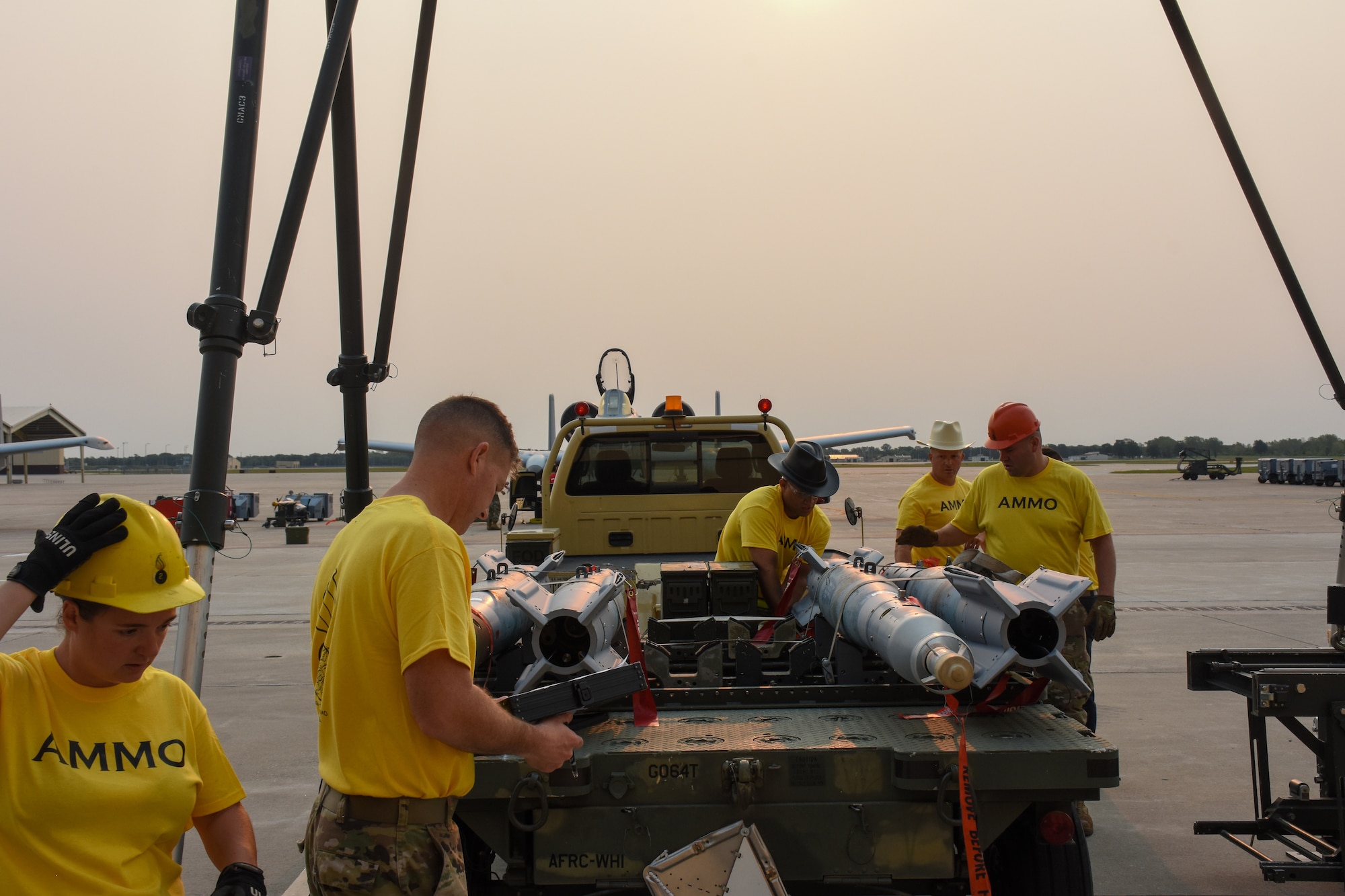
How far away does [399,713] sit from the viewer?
2123mm

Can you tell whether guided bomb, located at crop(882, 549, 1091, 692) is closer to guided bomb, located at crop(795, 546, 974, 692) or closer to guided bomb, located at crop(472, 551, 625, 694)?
guided bomb, located at crop(795, 546, 974, 692)

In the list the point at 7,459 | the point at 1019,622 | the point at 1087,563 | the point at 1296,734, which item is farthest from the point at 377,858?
the point at 7,459

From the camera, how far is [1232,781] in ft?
18.1

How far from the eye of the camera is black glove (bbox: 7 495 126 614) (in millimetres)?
1827

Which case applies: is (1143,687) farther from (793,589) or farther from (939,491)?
(793,589)

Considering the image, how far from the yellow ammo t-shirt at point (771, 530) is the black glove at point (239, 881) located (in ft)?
11.3

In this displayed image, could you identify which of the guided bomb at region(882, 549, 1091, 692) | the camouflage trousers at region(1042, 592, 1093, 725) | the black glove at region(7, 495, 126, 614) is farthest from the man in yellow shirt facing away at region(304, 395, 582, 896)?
the camouflage trousers at region(1042, 592, 1093, 725)

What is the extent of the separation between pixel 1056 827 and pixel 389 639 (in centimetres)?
219

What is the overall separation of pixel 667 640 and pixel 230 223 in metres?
2.71

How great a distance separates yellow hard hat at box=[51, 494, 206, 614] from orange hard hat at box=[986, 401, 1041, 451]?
157 inches

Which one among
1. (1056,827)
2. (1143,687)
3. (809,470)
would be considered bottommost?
(1143,687)

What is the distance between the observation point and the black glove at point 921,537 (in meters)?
5.49

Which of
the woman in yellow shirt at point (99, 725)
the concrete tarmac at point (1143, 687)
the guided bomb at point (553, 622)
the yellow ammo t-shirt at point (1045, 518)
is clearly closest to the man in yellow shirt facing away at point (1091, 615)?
the yellow ammo t-shirt at point (1045, 518)

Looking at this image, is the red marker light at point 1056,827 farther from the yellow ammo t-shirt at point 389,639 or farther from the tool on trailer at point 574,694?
the yellow ammo t-shirt at point 389,639
